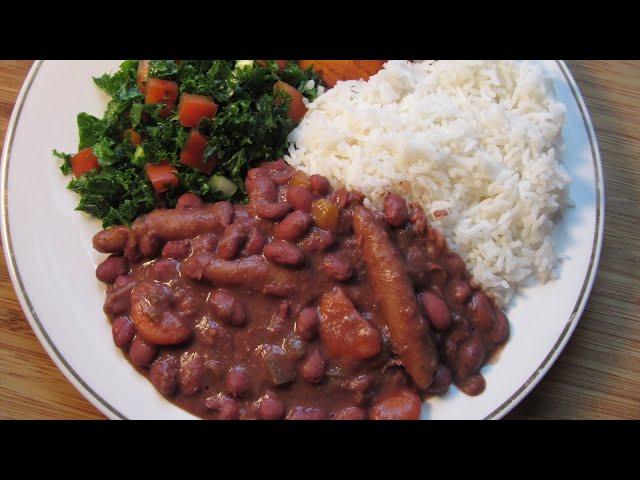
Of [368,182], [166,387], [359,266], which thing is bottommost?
[166,387]

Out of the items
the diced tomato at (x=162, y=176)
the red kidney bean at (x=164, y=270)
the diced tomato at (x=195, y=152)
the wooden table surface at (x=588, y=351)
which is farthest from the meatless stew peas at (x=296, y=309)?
the wooden table surface at (x=588, y=351)

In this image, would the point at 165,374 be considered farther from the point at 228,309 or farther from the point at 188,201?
the point at 188,201

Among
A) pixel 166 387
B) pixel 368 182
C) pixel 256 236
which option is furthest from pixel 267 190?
pixel 166 387

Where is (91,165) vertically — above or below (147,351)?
above

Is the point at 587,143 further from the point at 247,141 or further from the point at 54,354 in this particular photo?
the point at 54,354

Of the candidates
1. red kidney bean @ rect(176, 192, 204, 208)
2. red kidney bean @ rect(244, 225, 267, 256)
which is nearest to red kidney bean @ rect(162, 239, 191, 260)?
red kidney bean @ rect(176, 192, 204, 208)

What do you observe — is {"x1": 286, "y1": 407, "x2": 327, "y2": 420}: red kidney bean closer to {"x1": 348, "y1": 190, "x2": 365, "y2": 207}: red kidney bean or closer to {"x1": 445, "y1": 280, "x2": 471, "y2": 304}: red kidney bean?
{"x1": 445, "y1": 280, "x2": 471, "y2": 304}: red kidney bean

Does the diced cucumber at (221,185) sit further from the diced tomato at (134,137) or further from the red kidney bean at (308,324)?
the red kidney bean at (308,324)
